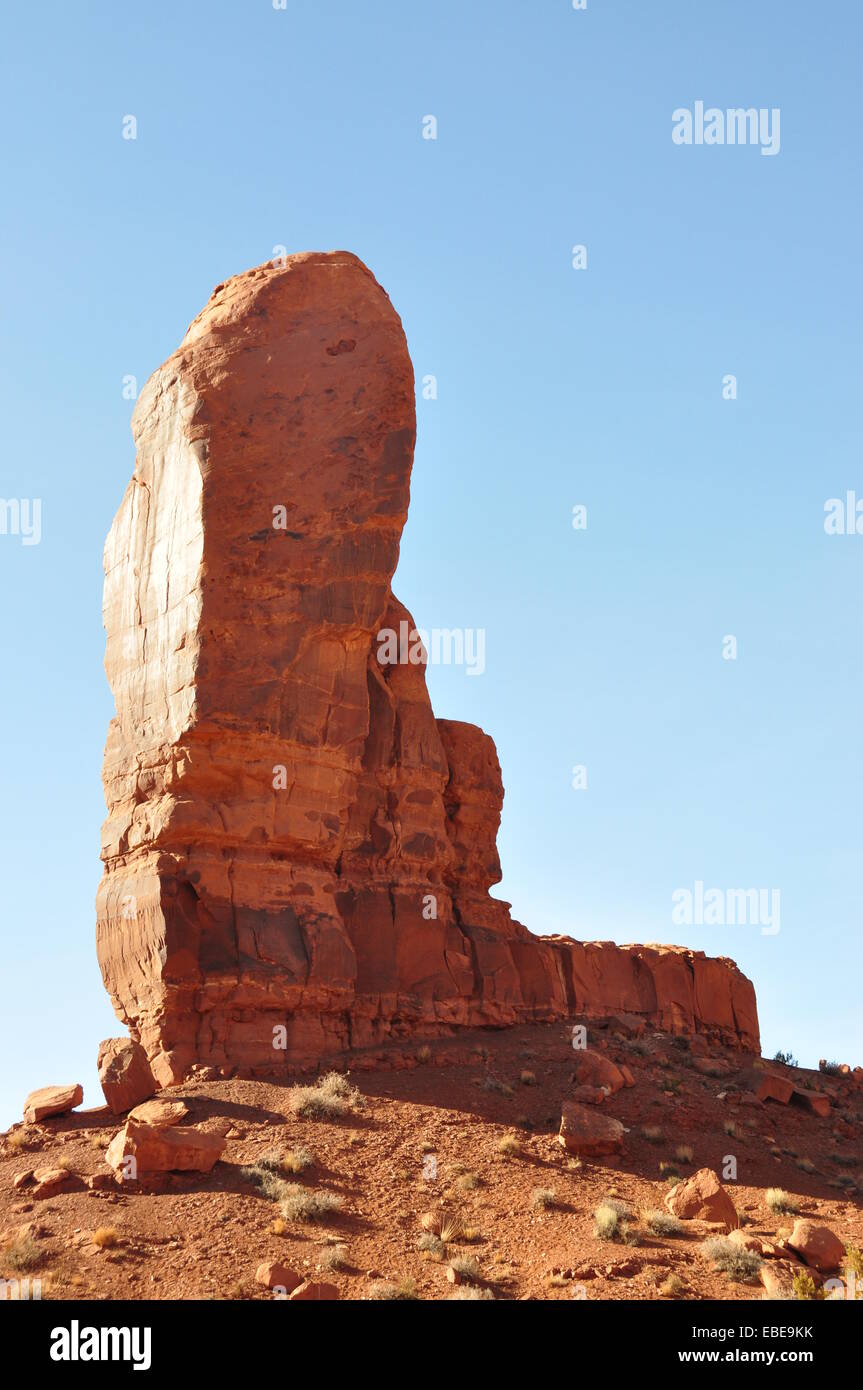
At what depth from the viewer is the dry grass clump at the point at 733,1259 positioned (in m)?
20.5

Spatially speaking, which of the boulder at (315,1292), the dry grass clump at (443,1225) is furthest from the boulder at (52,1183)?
the dry grass clump at (443,1225)

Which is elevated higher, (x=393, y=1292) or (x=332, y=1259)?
(x=332, y=1259)

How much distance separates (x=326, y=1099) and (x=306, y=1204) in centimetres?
381

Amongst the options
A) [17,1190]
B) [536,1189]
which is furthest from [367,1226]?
[17,1190]

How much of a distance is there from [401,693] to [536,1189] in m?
12.0

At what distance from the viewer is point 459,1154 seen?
24.2m

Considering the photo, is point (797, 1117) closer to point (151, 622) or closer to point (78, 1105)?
point (78, 1105)

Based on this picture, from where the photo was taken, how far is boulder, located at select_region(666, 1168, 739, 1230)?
22698mm

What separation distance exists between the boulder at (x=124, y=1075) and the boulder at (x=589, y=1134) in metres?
6.92

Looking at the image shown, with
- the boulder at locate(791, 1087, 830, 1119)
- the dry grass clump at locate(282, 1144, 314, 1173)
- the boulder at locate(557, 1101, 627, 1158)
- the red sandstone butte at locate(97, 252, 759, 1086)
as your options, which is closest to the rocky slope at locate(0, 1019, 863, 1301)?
the dry grass clump at locate(282, 1144, 314, 1173)

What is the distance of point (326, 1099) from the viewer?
25109mm

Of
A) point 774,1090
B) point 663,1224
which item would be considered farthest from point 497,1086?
point 774,1090

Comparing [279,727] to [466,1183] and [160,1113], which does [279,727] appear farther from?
[466,1183]
